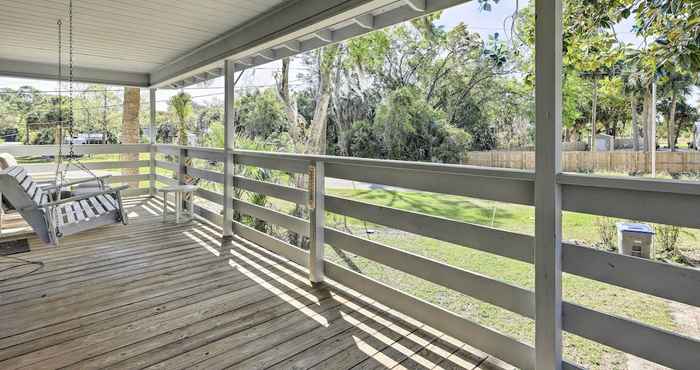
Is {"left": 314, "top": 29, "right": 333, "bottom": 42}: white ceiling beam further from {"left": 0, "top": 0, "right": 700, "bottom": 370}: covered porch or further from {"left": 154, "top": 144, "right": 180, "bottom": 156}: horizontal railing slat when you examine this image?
{"left": 154, "top": 144, "right": 180, "bottom": 156}: horizontal railing slat

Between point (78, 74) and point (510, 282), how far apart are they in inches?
278

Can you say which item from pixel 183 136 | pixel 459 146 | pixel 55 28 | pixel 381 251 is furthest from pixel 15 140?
pixel 381 251

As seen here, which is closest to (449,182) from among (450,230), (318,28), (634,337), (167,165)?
(450,230)

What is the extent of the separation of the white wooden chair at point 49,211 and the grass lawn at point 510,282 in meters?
3.41

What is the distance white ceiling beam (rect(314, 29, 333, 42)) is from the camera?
3.41 metres

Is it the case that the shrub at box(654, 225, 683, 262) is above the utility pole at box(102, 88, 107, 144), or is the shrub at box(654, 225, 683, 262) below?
below

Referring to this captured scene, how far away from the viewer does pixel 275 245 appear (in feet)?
13.1

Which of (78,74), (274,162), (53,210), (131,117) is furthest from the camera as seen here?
(131,117)

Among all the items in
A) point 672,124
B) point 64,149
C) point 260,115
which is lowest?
point 64,149

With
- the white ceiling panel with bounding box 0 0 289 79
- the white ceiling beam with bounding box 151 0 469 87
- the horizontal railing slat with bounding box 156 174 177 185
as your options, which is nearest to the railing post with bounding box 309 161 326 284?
the white ceiling beam with bounding box 151 0 469 87

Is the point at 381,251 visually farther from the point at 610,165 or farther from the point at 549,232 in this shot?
the point at 610,165

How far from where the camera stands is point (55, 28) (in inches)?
159

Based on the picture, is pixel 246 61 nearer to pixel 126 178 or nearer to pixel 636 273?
pixel 126 178

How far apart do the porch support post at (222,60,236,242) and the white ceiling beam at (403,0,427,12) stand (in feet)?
9.00
